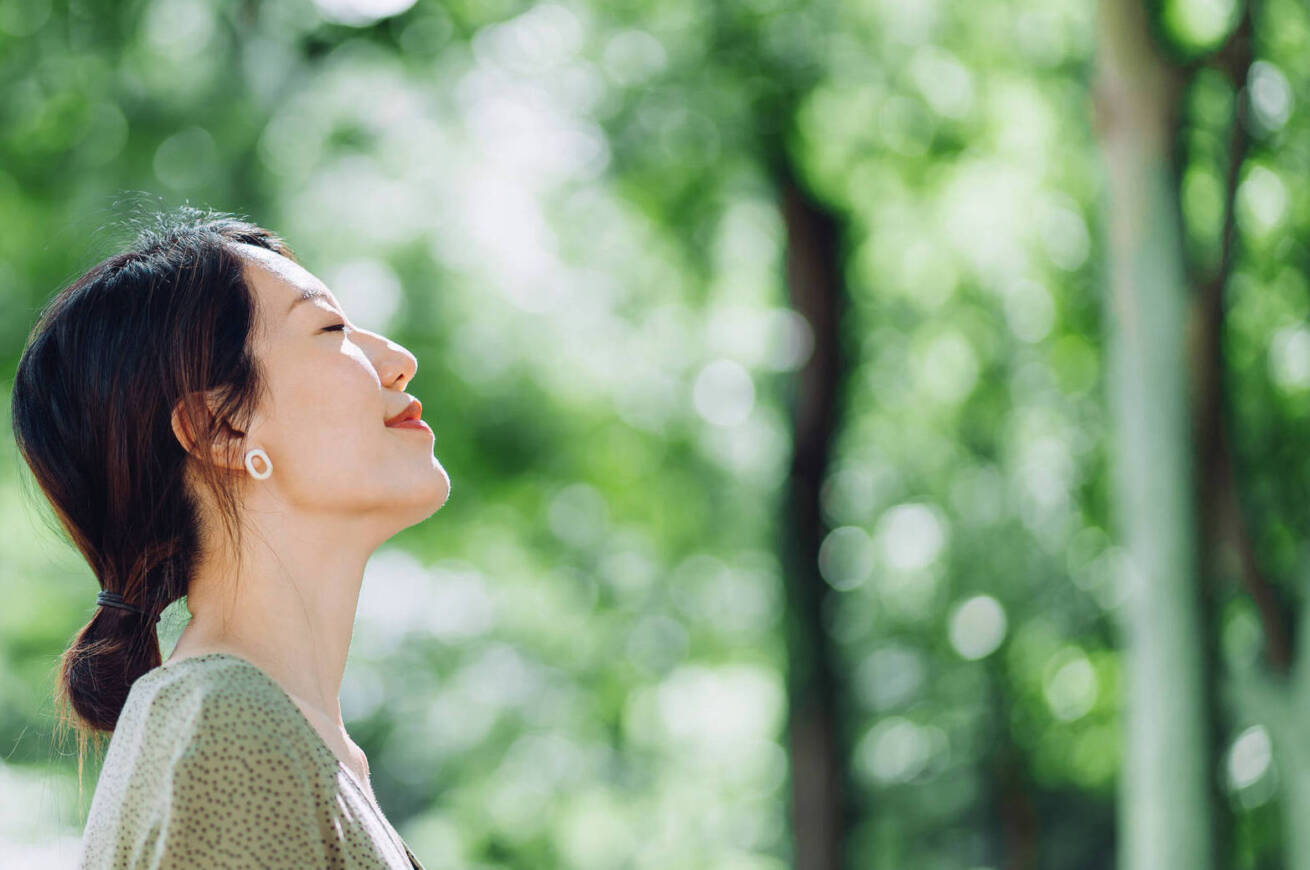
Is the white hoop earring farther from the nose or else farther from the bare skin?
the nose

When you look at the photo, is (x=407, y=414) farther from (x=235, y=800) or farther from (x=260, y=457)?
(x=235, y=800)

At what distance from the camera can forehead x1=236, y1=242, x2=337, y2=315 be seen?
1.31 m

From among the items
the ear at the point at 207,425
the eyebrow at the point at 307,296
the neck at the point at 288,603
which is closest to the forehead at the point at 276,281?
the eyebrow at the point at 307,296

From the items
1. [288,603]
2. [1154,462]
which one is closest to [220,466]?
[288,603]

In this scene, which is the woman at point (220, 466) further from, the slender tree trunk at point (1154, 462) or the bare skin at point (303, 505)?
the slender tree trunk at point (1154, 462)

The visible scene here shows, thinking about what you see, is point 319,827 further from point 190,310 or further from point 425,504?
point 190,310

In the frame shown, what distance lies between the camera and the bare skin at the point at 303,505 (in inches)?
49.4

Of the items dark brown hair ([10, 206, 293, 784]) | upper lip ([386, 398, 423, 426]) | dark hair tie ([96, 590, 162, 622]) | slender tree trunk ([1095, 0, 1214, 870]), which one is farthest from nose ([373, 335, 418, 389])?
slender tree trunk ([1095, 0, 1214, 870])

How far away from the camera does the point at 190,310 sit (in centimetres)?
126

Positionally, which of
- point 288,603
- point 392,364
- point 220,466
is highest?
point 392,364

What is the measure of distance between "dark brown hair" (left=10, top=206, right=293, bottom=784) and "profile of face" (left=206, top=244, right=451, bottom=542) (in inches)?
0.9

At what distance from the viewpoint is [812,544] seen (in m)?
6.35

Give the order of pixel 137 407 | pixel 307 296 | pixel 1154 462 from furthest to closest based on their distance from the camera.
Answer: pixel 1154 462 < pixel 307 296 < pixel 137 407

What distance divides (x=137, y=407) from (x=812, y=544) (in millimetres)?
5305
